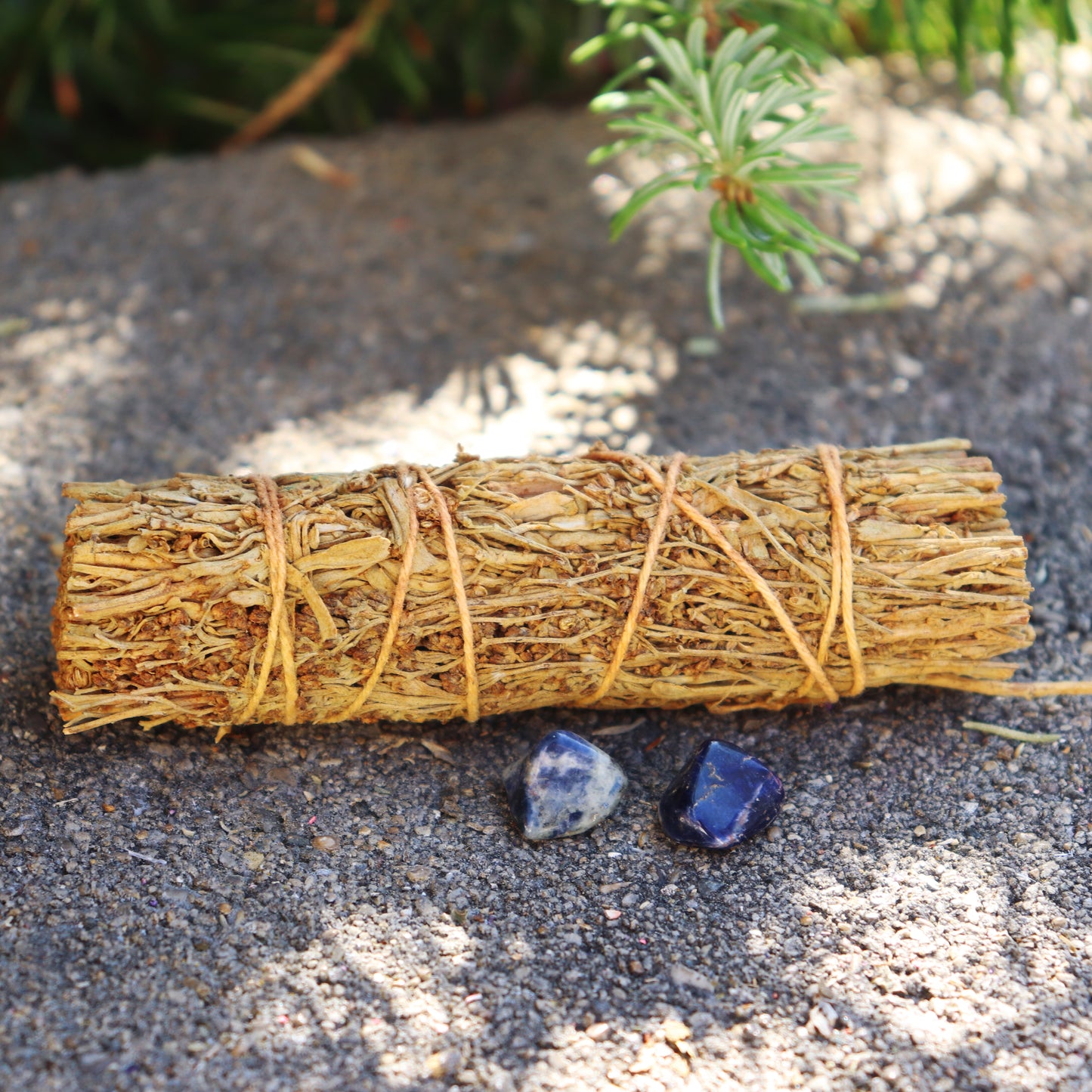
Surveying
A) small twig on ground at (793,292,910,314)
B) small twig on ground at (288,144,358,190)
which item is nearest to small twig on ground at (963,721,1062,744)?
small twig on ground at (793,292,910,314)

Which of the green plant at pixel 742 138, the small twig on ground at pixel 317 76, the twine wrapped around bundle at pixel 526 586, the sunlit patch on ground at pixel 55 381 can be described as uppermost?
the small twig on ground at pixel 317 76

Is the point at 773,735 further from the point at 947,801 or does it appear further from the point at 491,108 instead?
the point at 491,108

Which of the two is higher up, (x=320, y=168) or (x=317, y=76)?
(x=317, y=76)

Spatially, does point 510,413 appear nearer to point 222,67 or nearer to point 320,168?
point 320,168

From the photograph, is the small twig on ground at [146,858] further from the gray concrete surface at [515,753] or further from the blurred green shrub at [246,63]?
the blurred green shrub at [246,63]

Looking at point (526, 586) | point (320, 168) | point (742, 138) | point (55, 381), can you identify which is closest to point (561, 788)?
point (526, 586)

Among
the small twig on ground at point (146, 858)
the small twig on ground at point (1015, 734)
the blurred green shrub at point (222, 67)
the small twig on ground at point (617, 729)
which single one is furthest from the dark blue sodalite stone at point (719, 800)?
the blurred green shrub at point (222, 67)

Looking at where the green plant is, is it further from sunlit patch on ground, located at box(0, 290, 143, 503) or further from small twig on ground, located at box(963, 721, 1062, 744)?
sunlit patch on ground, located at box(0, 290, 143, 503)
